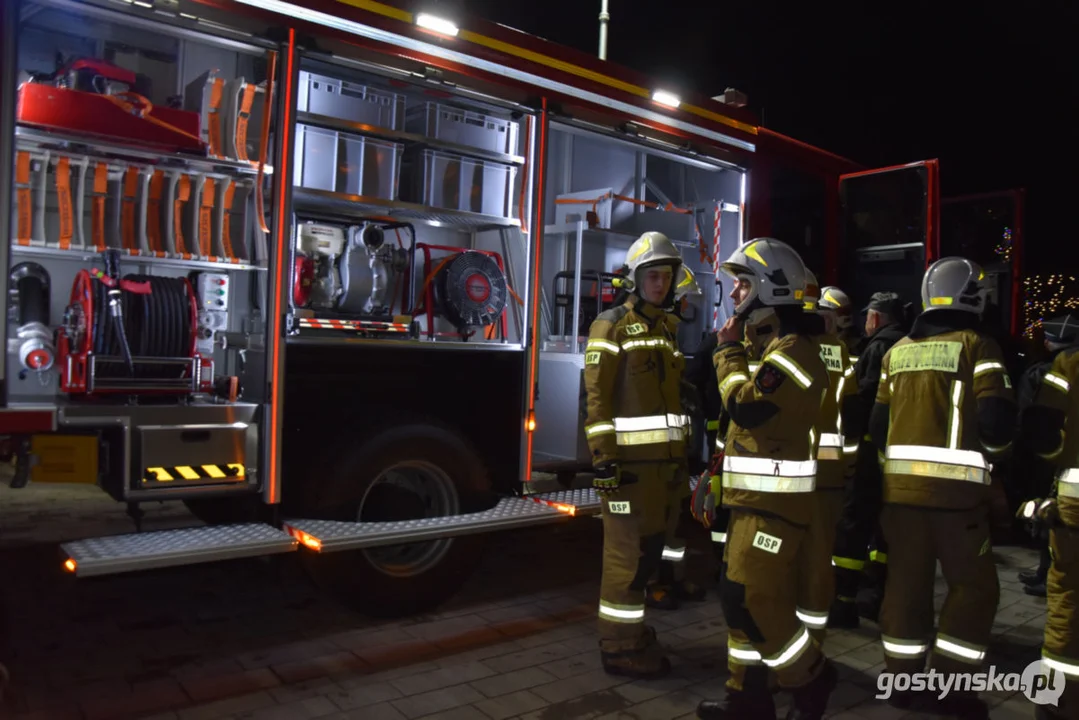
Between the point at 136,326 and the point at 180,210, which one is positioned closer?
the point at 136,326

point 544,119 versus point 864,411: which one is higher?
point 544,119

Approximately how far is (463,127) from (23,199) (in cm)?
227

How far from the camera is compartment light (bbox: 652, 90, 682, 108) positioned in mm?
5492

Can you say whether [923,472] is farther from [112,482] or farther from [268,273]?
[112,482]

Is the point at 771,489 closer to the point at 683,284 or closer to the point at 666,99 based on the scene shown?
the point at 683,284

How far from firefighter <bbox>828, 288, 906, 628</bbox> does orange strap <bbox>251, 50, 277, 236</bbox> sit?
327cm

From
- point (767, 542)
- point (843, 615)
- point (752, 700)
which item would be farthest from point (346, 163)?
point (843, 615)

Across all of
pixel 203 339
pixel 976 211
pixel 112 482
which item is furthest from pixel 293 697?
pixel 976 211

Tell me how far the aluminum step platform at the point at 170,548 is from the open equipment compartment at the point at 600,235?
198 centimetres

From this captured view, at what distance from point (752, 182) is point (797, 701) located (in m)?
3.89

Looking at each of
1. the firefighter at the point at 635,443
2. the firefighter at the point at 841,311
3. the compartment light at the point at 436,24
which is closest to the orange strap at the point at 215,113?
the compartment light at the point at 436,24

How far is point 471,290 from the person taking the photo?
203 inches

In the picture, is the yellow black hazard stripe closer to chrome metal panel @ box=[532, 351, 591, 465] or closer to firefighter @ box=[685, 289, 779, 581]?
chrome metal panel @ box=[532, 351, 591, 465]

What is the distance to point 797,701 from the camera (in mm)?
3396
